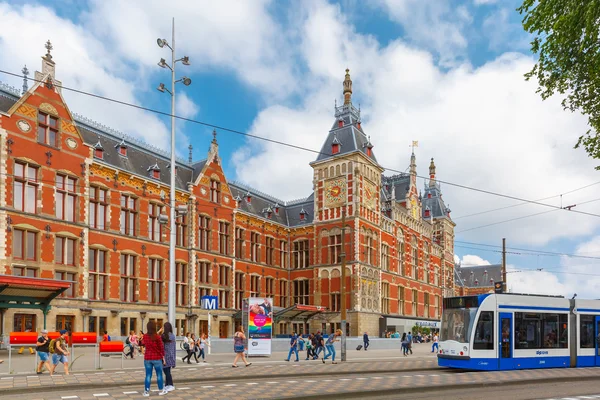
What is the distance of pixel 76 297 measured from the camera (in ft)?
110

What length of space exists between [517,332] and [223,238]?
28.8 metres

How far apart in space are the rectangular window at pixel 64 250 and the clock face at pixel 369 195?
86.6ft

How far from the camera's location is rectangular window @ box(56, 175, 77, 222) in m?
33.2

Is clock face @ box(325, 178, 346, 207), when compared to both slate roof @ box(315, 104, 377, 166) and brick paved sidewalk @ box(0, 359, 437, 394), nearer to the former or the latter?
slate roof @ box(315, 104, 377, 166)

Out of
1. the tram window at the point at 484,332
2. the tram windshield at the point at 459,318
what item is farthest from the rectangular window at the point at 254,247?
the tram window at the point at 484,332

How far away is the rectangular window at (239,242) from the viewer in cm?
4894

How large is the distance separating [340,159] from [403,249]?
14981mm

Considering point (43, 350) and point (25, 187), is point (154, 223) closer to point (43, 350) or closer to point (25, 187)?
point (25, 187)

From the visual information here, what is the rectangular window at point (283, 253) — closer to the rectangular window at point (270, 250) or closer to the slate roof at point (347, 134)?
the rectangular window at point (270, 250)

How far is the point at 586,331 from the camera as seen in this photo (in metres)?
23.7

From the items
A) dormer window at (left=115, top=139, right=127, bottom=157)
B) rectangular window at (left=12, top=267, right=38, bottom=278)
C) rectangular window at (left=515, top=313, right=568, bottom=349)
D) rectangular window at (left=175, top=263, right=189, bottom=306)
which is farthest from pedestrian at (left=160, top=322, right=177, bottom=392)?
rectangular window at (left=175, top=263, right=189, bottom=306)

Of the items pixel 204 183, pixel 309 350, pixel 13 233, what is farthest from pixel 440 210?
pixel 13 233

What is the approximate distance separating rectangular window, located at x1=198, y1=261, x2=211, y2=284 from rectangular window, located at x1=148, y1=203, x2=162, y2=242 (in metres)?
4.72

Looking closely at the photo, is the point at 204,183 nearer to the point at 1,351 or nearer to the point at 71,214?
the point at 71,214
